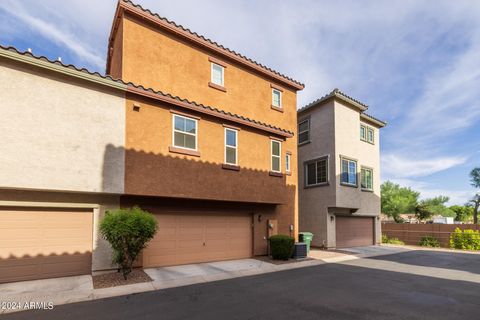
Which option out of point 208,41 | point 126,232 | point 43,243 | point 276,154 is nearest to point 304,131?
point 276,154

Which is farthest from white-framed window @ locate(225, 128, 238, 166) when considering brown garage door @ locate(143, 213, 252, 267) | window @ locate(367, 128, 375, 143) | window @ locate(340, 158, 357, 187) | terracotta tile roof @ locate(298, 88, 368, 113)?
window @ locate(367, 128, 375, 143)

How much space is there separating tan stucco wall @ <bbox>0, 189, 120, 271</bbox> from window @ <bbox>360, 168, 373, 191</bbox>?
1777 centimetres

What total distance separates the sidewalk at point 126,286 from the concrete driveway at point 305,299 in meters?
0.46

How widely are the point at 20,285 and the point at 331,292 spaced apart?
9.23 m

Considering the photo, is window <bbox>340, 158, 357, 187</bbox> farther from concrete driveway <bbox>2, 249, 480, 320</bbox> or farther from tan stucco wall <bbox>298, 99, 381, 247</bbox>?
concrete driveway <bbox>2, 249, 480, 320</bbox>

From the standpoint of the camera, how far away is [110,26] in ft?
46.0

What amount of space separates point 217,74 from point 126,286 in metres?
10.4

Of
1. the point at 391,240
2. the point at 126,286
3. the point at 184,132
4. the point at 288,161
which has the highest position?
the point at 184,132

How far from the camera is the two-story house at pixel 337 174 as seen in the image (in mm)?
19453

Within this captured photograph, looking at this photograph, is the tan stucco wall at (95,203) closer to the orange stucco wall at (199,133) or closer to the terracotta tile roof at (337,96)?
the orange stucco wall at (199,133)

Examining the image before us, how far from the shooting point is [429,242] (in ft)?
75.8

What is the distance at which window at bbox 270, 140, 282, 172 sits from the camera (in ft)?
48.7

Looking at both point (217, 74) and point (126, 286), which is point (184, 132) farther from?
point (126, 286)

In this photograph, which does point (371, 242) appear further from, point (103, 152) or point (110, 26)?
point (110, 26)
